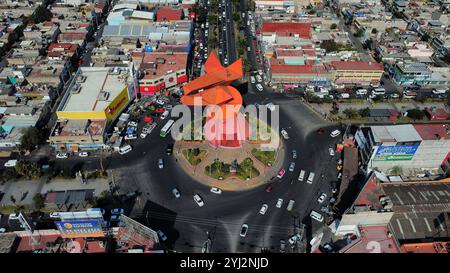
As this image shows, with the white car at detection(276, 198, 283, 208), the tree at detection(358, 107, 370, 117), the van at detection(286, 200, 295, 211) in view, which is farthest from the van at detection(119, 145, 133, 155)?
the tree at detection(358, 107, 370, 117)

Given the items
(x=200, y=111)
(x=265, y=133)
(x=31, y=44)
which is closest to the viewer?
(x=265, y=133)

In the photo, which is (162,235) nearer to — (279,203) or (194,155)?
(194,155)

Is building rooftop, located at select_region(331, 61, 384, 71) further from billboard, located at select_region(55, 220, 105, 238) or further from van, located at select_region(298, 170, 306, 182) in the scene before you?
billboard, located at select_region(55, 220, 105, 238)

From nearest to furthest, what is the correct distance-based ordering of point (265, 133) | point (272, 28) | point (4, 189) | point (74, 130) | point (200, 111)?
1. point (4, 189)
2. point (74, 130)
3. point (265, 133)
4. point (200, 111)
5. point (272, 28)

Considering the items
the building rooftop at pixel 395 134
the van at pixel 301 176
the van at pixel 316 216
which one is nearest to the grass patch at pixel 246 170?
the van at pixel 301 176

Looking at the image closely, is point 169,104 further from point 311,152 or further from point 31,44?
point 31,44

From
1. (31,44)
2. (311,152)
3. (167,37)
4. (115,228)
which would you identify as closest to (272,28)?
(167,37)

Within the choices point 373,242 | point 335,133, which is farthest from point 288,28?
point 373,242
